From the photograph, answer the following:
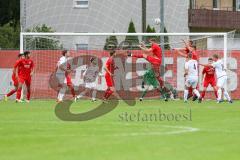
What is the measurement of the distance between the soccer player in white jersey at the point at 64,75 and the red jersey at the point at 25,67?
4.11 ft

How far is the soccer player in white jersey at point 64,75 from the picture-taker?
30598 millimetres

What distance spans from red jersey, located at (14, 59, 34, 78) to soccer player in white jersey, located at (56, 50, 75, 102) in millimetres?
1252

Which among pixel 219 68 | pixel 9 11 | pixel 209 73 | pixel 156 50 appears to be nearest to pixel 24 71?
pixel 156 50

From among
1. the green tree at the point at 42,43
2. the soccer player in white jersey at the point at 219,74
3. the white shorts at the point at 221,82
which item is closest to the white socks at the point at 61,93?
the green tree at the point at 42,43

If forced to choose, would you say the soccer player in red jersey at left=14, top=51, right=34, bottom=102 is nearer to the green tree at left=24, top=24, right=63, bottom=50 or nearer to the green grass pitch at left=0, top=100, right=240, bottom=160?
the green tree at left=24, top=24, right=63, bottom=50

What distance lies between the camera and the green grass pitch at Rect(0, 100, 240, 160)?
36.7ft

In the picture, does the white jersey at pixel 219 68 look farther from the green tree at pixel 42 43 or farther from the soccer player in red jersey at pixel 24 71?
the green tree at pixel 42 43

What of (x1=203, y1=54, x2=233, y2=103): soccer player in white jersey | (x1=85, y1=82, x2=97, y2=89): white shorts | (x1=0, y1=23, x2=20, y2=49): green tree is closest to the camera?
(x1=203, y1=54, x2=233, y2=103): soccer player in white jersey

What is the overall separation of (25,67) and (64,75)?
10.4ft

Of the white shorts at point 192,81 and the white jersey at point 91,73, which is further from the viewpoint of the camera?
the white jersey at point 91,73

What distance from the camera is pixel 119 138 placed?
13.8 m

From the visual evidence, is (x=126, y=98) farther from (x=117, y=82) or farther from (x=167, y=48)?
(x=167, y=48)

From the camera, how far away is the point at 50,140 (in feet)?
44.1

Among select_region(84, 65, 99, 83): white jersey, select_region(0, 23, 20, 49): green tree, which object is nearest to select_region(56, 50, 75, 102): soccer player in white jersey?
select_region(84, 65, 99, 83): white jersey
